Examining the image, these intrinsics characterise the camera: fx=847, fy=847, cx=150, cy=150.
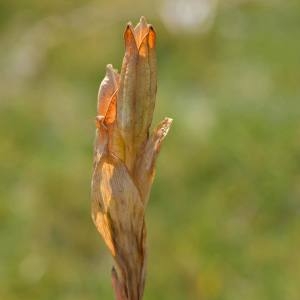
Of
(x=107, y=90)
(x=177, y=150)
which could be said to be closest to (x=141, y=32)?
(x=107, y=90)

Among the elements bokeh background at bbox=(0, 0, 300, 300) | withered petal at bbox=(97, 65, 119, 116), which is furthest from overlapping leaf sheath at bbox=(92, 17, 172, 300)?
bokeh background at bbox=(0, 0, 300, 300)

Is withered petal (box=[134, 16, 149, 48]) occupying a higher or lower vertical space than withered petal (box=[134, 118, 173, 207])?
higher

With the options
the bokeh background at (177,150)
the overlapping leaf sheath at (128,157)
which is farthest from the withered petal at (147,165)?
the bokeh background at (177,150)

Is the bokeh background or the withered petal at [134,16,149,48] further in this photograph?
the bokeh background

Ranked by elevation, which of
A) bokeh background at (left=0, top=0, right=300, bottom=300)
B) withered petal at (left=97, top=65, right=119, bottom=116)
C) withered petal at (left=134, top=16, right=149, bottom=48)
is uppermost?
bokeh background at (left=0, top=0, right=300, bottom=300)

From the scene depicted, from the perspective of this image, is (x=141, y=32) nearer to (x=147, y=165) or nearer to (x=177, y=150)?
(x=147, y=165)

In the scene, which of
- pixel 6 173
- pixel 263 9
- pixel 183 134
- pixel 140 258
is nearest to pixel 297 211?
pixel 183 134

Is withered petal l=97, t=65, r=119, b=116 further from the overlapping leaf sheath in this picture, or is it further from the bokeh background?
the bokeh background
